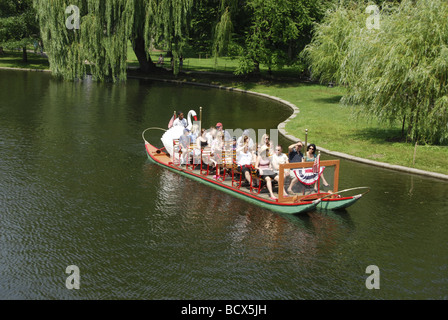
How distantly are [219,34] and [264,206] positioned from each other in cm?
2985

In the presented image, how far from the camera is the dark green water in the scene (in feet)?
36.2

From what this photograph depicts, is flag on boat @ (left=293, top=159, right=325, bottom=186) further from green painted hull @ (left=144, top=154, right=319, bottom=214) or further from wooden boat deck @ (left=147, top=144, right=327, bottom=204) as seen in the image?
green painted hull @ (left=144, top=154, right=319, bottom=214)

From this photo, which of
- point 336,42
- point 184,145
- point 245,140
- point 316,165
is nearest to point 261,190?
point 245,140

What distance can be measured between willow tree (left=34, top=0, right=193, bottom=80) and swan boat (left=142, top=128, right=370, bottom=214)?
22025 mm

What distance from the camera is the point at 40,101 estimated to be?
109ft

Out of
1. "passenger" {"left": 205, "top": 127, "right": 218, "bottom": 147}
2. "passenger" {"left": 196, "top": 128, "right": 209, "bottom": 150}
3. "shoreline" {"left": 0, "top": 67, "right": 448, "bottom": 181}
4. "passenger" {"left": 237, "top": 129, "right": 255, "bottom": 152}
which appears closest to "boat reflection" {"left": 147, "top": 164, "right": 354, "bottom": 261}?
"passenger" {"left": 237, "top": 129, "right": 255, "bottom": 152}

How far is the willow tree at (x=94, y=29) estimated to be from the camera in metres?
38.3

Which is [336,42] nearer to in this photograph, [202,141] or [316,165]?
[202,141]

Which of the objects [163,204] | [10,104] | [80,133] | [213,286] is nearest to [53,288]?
[213,286]

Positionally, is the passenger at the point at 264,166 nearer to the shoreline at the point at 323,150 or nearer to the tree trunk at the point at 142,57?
the shoreline at the point at 323,150

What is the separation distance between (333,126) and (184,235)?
16522 mm

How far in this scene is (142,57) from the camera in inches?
1945

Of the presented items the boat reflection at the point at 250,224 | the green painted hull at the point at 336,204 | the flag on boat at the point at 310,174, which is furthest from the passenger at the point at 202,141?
the green painted hull at the point at 336,204

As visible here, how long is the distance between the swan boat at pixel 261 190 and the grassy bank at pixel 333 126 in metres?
6.00
